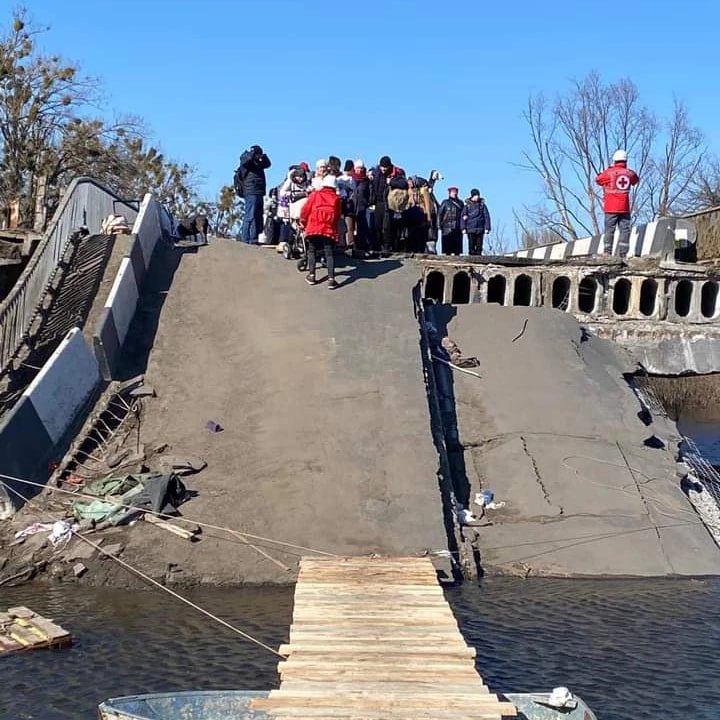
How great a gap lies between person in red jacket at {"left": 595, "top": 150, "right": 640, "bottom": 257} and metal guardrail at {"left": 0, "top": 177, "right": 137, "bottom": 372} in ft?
29.4

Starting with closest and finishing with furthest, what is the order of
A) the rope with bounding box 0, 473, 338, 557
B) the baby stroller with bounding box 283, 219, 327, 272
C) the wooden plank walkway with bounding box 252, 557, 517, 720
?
the wooden plank walkway with bounding box 252, 557, 517, 720
the rope with bounding box 0, 473, 338, 557
the baby stroller with bounding box 283, 219, 327, 272

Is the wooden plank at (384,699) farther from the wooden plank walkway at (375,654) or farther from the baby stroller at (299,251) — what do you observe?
the baby stroller at (299,251)

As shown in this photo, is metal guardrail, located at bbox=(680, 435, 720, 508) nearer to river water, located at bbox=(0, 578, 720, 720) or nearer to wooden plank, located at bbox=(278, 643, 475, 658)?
river water, located at bbox=(0, 578, 720, 720)

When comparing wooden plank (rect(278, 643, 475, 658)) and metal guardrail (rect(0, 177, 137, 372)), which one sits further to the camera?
metal guardrail (rect(0, 177, 137, 372))

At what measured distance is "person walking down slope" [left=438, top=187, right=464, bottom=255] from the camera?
19.4 metres

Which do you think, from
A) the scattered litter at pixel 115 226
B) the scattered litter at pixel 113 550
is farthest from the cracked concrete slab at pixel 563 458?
the scattered litter at pixel 115 226

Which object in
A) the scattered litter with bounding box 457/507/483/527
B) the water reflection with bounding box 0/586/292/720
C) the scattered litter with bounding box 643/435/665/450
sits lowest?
the water reflection with bounding box 0/586/292/720

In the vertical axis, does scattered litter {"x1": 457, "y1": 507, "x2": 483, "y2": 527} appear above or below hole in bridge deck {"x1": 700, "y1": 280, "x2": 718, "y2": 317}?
below

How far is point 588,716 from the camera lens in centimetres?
661

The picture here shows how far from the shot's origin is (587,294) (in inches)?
717

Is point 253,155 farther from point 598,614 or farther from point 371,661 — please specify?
point 371,661

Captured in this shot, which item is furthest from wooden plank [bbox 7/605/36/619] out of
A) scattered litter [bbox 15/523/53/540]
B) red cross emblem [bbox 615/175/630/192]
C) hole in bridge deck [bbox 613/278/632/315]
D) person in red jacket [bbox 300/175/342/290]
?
red cross emblem [bbox 615/175/630/192]

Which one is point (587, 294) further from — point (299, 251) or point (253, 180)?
→ point (253, 180)

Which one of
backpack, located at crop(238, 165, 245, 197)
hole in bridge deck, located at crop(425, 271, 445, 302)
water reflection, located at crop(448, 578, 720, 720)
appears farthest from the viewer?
hole in bridge deck, located at crop(425, 271, 445, 302)
